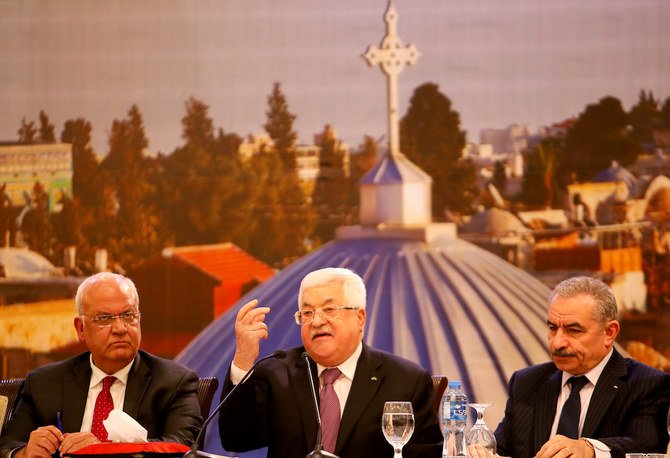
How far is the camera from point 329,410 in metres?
3.38

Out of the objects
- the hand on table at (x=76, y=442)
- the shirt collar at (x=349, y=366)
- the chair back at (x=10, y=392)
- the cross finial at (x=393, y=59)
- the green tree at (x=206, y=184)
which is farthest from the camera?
the green tree at (x=206, y=184)

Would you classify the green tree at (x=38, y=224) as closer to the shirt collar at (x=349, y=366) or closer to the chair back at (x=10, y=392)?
the chair back at (x=10, y=392)

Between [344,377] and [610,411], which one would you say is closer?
[610,411]

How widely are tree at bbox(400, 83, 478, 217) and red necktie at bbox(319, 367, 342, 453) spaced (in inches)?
101

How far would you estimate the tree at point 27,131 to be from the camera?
20.1ft

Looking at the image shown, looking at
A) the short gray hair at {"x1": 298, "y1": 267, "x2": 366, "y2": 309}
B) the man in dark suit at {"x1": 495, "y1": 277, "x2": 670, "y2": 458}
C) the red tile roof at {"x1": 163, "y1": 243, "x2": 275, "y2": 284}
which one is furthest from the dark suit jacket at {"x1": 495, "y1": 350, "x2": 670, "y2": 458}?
the red tile roof at {"x1": 163, "y1": 243, "x2": 275, "y2": 284}

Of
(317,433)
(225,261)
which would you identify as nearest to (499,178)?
(225,261)

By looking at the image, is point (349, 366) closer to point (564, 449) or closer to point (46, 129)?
point (564, 449)

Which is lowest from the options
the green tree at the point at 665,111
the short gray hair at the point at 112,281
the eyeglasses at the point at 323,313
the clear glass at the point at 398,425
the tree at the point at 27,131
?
the clear glass at the point at 398,425

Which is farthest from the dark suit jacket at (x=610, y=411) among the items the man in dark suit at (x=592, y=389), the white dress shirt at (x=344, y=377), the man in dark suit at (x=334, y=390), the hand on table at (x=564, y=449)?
the white dress shirt at (x=344, y=377)

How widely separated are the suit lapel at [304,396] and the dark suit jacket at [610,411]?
0.59m

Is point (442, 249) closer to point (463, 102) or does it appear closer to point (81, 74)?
point (463, 102)

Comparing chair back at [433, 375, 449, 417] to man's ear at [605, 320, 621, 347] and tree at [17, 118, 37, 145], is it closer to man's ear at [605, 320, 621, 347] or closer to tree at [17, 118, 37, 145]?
man's ear at [605, 320, 621, 347]

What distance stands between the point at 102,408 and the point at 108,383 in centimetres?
9
